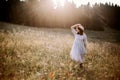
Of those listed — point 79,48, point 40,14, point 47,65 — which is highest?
point 40,14

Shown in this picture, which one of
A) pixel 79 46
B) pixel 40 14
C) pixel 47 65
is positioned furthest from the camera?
pixel 40 14

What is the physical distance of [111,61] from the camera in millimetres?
12812

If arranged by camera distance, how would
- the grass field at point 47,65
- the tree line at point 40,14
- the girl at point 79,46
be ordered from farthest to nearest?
1. the tree line at point 40,14
2. the girl at point 79,46
3. the grass field at point 47,65

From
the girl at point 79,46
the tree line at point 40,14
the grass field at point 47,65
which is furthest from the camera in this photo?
the tree line at point 40,14

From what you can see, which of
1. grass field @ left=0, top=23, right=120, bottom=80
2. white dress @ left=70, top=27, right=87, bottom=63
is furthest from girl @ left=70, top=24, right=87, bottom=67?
grass field @ left=0, top=23, right=120, bottom=80

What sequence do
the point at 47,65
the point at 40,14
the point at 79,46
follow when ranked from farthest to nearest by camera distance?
the point at 40,14 → the point at 79,46 → the point at 47,65

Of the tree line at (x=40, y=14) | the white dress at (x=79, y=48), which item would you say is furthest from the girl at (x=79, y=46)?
the tree line at (x=40, y=14)

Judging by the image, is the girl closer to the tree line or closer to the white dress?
the white dress

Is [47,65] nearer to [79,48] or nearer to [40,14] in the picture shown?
[79,48]

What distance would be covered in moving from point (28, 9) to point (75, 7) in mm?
12611

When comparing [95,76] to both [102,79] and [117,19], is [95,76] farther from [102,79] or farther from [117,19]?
[117,19]

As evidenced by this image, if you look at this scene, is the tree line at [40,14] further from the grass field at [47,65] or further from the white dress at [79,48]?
the white dress at [79,48]

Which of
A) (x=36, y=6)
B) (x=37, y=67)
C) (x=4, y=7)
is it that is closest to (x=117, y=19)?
(x=36, y=6)

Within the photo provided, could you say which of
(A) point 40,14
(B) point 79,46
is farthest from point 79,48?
(A) point 40,14
